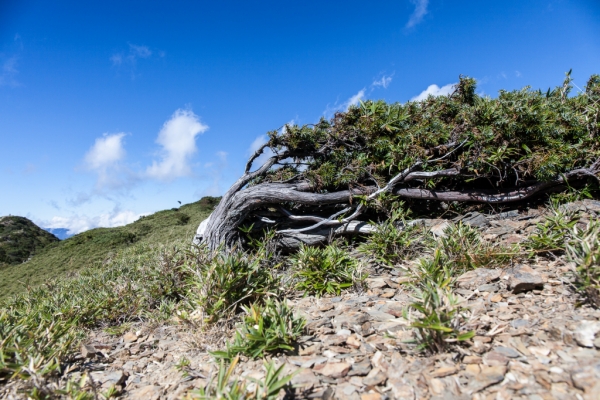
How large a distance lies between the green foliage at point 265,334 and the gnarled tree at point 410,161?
2.52m

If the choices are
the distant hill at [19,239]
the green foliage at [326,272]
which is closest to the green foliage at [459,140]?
the green foliage at [326,272]

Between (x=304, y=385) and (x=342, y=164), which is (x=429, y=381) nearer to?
(x=304, y=385)

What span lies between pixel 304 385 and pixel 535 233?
3457 millimetres

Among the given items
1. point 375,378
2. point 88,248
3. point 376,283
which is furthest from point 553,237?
point 88,248

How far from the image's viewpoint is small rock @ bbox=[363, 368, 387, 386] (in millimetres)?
2195

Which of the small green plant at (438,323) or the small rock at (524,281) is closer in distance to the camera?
the small green plant at (438,323)

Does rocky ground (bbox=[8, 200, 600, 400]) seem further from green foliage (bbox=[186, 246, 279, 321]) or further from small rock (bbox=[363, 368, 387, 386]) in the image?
green foliage (bbox=[186, 246, 279, 321])

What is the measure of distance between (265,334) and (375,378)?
891 mm

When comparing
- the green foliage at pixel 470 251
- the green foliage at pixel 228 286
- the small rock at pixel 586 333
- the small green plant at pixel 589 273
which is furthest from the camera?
the green foliage at pixel 470 251

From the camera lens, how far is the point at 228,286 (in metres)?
3.59

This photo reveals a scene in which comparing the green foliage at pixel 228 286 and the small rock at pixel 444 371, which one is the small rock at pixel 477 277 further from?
the green foliage at pixel 228 286

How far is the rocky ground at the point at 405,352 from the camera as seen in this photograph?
2021mm

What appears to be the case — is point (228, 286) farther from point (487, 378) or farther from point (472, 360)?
point (487, 378)

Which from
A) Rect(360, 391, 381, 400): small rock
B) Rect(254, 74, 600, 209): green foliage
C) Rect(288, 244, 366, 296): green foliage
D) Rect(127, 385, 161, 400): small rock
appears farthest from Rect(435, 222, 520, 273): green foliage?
Rect(127, 385, 161, 400): small rock
